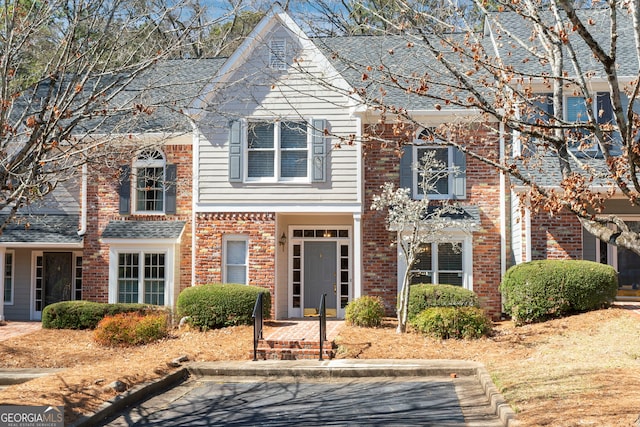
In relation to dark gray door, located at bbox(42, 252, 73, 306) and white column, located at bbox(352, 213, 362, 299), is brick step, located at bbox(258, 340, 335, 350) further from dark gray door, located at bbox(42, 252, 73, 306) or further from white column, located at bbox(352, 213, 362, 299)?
dark gray door, located at bbox(42, 252, 73, 306)

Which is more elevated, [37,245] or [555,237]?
[555,237]

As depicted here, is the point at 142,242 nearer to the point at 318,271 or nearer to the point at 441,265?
the point at 318,271

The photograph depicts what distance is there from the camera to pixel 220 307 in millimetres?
16391

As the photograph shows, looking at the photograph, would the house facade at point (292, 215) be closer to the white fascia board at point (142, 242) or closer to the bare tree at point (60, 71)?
the white fascia board at point (142, 242)

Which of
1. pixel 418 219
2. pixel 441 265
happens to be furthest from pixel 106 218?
pixel 441 265

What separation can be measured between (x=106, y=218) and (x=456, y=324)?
10.9m

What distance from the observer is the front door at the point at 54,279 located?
21312 millimetres

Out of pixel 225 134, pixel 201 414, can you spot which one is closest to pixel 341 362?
pixel 201 414

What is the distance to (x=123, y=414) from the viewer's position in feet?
31.2

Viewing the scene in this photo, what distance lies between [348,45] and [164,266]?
8.83m

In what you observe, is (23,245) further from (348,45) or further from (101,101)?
(101,101)

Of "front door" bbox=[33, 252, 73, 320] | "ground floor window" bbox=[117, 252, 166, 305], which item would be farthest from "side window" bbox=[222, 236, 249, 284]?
"front door" bbox=[33, 252, 73, 320]

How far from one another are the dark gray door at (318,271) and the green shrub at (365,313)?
3.27 m

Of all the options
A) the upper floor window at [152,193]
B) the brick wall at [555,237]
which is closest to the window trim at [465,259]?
the brick wall at [555,237]
